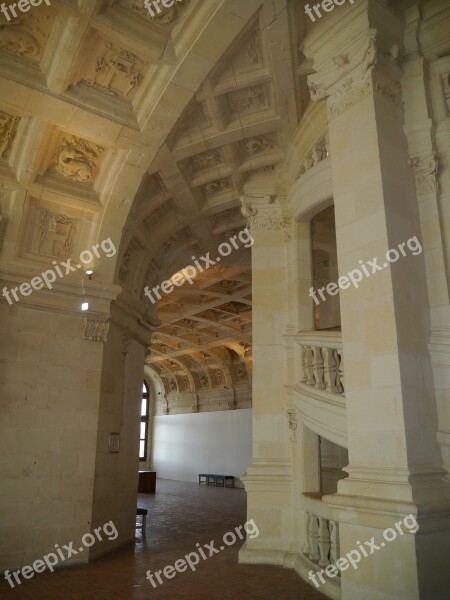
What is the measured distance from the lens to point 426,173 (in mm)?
6008

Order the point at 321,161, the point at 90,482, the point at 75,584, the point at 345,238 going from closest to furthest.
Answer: the point at 345,238
the point at 75,584
the point at 321,161
the point at 90,482

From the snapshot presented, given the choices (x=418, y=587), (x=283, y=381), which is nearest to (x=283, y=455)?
(x=283, y=381)

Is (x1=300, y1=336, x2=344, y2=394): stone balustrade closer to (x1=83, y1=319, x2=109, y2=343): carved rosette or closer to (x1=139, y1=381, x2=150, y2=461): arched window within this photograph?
(x1=83, y1=319, x2=109, y2=343): carved rosette

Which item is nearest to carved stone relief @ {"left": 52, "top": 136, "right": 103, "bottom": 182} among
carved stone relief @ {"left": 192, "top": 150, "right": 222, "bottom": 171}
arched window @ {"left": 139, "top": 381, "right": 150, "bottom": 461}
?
carved stone relief @ {"left": 192, "top": 150, "right": 222, "bottom": 171}

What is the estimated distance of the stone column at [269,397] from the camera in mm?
7668

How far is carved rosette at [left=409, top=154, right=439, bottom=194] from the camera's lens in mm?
5984

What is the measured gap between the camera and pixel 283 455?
8.00 meters

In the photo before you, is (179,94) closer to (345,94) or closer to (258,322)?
(345,94)

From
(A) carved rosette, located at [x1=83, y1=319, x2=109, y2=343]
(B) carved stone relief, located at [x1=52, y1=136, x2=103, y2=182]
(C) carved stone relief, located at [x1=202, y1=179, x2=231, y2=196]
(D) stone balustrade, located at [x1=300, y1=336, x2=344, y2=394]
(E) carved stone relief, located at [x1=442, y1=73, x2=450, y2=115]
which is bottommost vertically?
(D) stone balustrade, located at [x1=300, y1=336, x2=344, y2=394]

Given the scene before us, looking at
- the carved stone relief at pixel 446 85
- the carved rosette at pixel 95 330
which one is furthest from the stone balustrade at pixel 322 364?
the carved rosette at pixel 95 330

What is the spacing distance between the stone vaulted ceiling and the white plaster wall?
14241mm

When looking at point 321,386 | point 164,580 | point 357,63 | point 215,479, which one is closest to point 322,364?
point 321,386

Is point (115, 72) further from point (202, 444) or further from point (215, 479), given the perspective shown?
point (202, 444)

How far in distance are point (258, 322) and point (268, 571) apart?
12.3 ft
